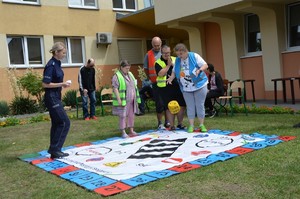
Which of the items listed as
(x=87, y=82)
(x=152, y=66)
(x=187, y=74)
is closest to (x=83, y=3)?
(x=87, y=82)

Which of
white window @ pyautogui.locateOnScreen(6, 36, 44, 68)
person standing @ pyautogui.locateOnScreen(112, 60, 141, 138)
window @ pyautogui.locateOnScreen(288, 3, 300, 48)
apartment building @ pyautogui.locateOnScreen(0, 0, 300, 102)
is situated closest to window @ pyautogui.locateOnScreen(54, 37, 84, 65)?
apartment building @ pyautogui.locateOnScreen(0, 0, 300, 102)

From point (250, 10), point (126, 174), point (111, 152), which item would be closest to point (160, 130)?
point (111, 152)

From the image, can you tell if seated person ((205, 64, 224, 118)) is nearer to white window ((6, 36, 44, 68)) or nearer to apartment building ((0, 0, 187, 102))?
apartment building ((0, 0, 187, 102))

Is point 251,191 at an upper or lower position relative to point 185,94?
lower

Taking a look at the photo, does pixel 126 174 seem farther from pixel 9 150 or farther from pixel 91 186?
pixel 9 150

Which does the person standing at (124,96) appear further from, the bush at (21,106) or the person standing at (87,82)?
the bush at (21,106)

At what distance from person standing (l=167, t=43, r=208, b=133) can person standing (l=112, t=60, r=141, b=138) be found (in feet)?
2.76

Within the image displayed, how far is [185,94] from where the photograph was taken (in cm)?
788

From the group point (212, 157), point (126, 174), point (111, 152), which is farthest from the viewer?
point (111, 152)

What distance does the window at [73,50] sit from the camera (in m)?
19.0

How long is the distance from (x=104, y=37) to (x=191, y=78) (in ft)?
41.8

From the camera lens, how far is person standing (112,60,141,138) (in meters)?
7.78

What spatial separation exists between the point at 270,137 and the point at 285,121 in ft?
6.70

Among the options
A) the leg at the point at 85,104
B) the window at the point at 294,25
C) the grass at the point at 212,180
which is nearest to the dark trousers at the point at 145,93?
the leg at the point at 85,104
